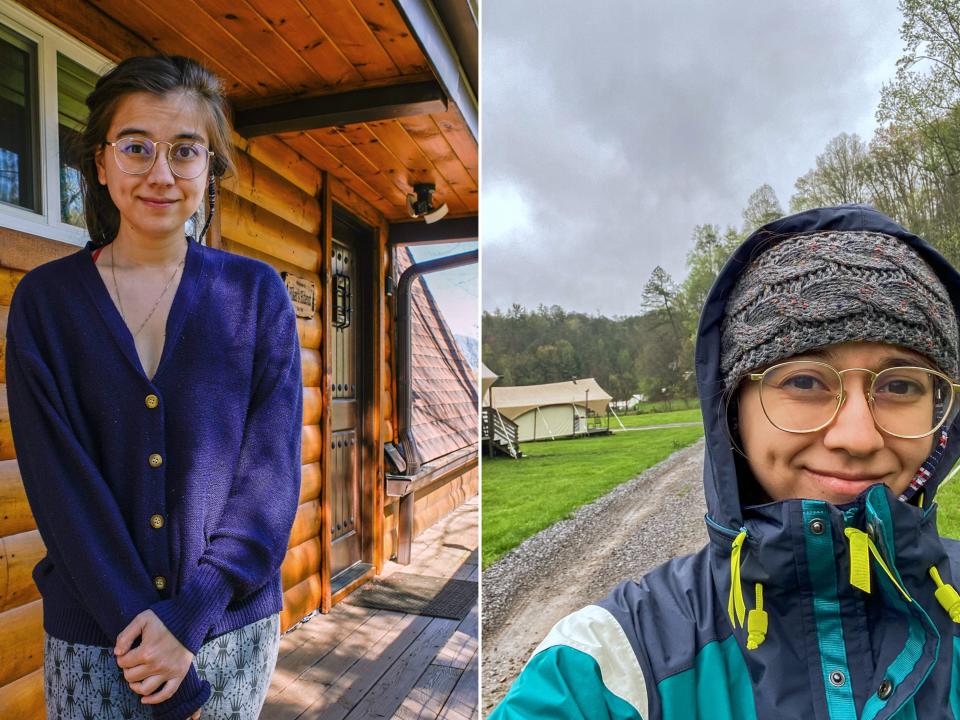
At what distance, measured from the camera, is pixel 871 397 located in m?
0.68

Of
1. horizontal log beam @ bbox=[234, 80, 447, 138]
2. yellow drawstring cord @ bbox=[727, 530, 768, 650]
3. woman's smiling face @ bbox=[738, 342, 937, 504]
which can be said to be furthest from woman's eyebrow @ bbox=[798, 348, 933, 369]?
horizontal log beam @ bbox=[234, 80, 447, 138]

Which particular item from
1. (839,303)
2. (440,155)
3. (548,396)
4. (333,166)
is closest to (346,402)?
(333,166)

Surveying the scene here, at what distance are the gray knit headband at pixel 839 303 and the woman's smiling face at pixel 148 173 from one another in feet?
3.02

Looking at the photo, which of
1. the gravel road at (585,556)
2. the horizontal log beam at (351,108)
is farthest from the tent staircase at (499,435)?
the horizontal log beam at (351,108)

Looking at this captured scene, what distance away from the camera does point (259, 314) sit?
1130 mm

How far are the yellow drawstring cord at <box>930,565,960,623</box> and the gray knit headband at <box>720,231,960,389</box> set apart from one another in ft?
0.79

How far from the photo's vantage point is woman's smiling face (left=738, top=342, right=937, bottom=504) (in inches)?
26.5

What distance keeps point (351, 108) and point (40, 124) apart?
0.82 metres

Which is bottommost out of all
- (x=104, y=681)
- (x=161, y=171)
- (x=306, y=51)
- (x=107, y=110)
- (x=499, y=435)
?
(x=104, y=681)

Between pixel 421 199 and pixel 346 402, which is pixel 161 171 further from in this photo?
pixel 346 402

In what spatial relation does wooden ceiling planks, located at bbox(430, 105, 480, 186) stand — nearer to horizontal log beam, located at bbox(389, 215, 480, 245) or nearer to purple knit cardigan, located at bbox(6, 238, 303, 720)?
horizontal log beam, located at bbox(389, 215, 480, 245)

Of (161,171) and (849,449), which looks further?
(161,171)

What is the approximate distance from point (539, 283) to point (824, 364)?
88 cm

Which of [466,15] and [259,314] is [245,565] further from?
[466,15]
